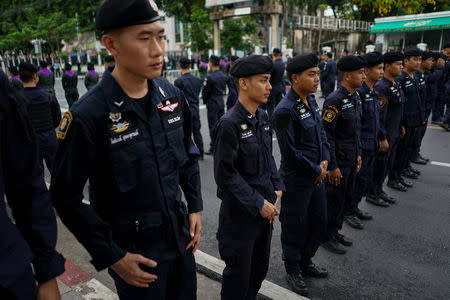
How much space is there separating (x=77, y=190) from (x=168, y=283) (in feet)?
2.27

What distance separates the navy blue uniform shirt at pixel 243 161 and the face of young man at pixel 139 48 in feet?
2.92

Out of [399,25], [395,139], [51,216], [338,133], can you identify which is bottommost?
[395,139]

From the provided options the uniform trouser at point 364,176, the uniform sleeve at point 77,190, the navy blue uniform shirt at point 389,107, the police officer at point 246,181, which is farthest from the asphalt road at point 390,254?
the uniform sleeve at point 77,190

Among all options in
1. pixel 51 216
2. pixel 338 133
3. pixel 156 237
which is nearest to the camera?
pixel 51 216

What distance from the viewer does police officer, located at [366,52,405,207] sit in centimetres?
446

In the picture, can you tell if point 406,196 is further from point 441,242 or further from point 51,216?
point 51,216

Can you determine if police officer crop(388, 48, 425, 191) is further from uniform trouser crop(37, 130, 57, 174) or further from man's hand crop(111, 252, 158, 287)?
uniform trouser crop(37, 130, 57, 174)

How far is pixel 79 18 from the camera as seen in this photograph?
117 feet

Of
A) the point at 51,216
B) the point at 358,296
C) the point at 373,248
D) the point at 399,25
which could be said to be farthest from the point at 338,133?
the point at 399,25

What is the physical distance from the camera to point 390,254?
3.58m

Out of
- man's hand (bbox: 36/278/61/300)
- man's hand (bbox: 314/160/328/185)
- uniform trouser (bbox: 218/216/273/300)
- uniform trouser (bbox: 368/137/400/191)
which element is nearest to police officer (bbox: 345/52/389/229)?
uniform trouser (bbox: 368/137/400/191)

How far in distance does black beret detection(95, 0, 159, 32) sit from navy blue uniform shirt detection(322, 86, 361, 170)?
247 centimetres

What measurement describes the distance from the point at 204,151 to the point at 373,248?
4473 mm

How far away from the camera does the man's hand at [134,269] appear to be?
58.2 inches
